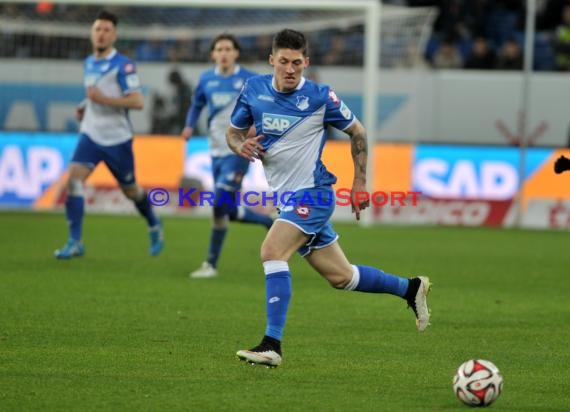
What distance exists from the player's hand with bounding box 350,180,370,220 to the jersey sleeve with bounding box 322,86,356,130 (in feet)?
1.38

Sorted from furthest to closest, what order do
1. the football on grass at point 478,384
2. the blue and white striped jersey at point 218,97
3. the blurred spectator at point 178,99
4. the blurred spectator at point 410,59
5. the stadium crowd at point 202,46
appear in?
the blurred spectator at point 410,59 < the blurred spectator at point 178,99 < the stadium crowd at point 202,46 < the blue and white striped jersey at point 218,97 < the football on grass at point 478,384

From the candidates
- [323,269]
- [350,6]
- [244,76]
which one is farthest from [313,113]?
Result: [350,6]

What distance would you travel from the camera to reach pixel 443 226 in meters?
20.7

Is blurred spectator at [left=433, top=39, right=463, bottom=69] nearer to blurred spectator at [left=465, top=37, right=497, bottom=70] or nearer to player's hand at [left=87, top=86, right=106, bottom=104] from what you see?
blurred spectator at [left=465, top=37, right=497, bottom=70]

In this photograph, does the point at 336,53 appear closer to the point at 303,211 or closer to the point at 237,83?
the point at 237,83

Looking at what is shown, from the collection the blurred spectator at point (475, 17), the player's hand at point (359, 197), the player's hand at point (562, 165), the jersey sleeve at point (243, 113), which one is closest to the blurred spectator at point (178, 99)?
the blurred spectator at point (475, 17)

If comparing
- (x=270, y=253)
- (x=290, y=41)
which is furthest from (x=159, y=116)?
(x=270, y=253)

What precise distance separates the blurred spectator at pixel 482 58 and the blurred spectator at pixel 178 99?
6.30 metres

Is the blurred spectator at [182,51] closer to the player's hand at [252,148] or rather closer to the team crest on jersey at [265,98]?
the team crest on jersey at [265,98]

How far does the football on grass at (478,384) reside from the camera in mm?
6512

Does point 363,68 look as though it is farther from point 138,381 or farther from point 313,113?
point 138,381

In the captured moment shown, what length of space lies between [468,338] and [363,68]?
12.4 m

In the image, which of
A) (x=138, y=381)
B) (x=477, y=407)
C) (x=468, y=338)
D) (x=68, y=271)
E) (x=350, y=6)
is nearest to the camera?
(x=477, y=407)

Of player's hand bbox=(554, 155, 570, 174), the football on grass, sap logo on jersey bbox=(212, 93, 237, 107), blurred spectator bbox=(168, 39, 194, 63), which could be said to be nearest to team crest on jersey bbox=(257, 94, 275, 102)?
player's hand bbox=(554, 155, 570, 174)
